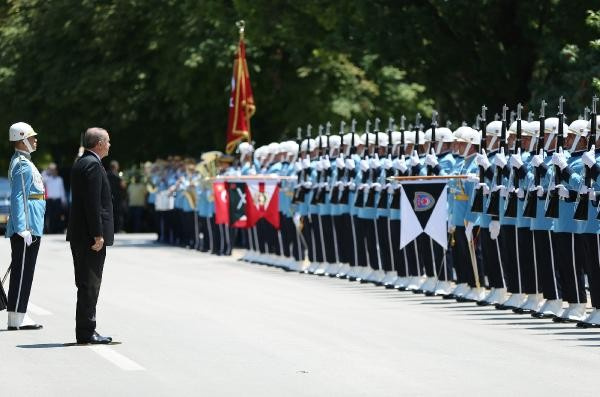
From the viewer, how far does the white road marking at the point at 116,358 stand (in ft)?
38.3

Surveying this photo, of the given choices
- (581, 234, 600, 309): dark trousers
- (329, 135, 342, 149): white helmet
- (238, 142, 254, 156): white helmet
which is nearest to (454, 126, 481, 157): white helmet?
(581, 234, 600, 309): dark trousers

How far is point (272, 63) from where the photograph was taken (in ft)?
141

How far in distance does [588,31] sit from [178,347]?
1993 centimetres

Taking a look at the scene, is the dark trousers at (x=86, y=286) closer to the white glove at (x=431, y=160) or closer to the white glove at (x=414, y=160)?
the white glove at (x=431, y=160)

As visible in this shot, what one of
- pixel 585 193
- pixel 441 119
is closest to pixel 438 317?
pixel 585 193

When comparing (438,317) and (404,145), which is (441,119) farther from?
(438,317)

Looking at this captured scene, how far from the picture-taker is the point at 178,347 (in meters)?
13.0

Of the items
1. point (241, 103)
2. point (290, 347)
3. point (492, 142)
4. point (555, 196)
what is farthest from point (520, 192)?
point (241, 103)

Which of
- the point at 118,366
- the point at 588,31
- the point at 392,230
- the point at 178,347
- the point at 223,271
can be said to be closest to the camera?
the point at 118,366

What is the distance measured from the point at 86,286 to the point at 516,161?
16.7 ft

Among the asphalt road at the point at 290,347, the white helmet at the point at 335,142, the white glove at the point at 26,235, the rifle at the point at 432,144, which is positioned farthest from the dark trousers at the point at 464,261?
the white glove at the point at 26,235

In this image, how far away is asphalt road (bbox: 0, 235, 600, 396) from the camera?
10.7 meters

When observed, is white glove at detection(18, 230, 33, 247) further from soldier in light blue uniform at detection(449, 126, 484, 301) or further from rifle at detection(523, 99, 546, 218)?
soldier in light blue uniform at detection(449, 126, 484, 301)

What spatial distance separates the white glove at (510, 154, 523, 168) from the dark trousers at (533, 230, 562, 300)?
0.71m
